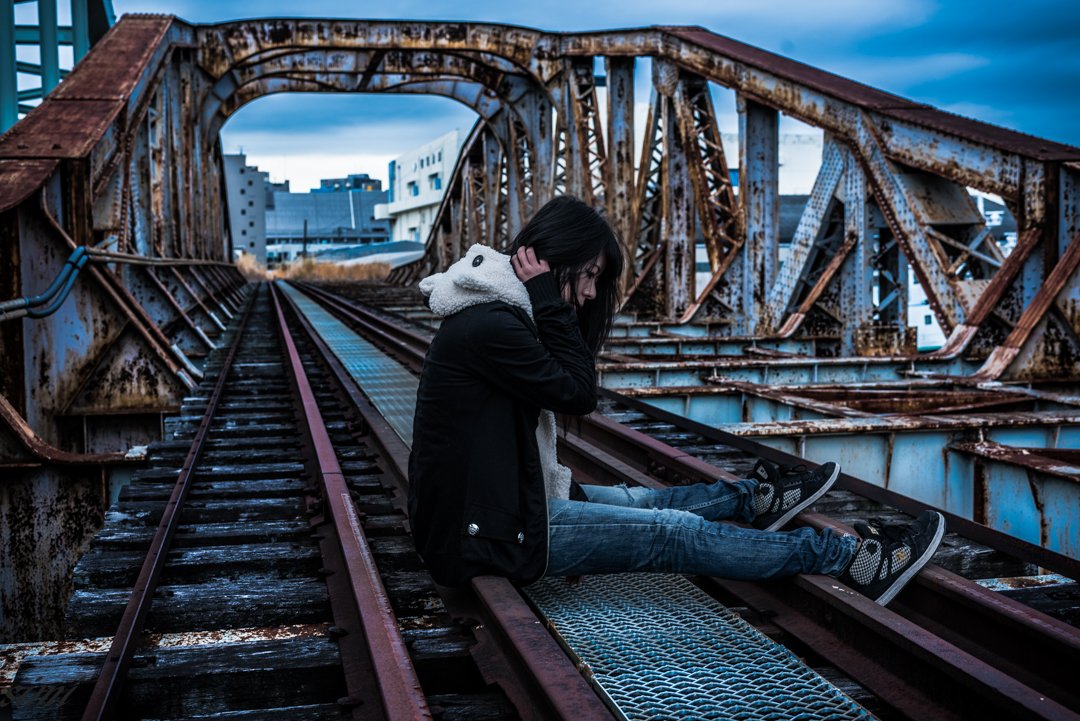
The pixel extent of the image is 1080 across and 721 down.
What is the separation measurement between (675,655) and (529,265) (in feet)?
4.03

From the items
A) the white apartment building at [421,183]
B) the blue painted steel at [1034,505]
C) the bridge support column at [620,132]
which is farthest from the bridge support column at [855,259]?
the white apartment building at [421,183]

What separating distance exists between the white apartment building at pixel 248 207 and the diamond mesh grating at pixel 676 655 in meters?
96.0

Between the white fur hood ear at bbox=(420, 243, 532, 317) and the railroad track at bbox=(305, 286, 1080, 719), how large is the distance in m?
1.25

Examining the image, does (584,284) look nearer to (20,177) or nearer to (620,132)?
(20,177)

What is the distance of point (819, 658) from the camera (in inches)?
115

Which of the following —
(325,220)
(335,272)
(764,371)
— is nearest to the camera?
(764,371)

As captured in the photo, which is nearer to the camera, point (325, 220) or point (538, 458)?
point (538, 458)

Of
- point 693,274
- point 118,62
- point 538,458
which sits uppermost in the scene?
point 118,62

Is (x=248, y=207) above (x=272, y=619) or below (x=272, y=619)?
above

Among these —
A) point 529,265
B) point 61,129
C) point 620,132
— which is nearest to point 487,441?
point 529,265

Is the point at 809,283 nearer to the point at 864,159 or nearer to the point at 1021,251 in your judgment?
the point at 864,159

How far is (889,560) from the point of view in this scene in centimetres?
318

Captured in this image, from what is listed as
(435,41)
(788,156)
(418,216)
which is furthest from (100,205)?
(418,216)

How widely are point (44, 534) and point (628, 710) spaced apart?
4.33 metres
